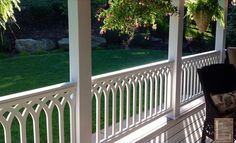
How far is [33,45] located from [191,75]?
586cm

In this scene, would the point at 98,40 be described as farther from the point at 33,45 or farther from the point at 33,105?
the point at 33,105

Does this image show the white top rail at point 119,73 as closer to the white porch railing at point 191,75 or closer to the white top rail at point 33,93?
the white top rail at point 33,93

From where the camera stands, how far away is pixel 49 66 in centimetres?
921

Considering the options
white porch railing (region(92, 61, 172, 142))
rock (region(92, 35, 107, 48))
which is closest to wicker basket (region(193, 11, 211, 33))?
white porch railing (region(92, 61, 172, 142))

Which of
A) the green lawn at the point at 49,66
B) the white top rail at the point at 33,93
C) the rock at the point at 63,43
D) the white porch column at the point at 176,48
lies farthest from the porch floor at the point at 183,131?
the rock at the point at 63,43

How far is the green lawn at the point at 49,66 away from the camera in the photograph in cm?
780

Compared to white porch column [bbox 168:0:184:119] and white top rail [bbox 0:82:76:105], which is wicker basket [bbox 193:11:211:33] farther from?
white top rail [bbox 0:82:76:105]

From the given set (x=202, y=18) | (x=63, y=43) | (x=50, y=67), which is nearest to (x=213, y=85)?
(x=202, y=18)

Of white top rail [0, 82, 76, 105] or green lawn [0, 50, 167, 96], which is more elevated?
white top rail [0, 82, 76, 105]

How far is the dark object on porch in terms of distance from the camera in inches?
129

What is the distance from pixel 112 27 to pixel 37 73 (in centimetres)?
567

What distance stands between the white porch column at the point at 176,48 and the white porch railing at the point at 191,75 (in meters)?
0.30

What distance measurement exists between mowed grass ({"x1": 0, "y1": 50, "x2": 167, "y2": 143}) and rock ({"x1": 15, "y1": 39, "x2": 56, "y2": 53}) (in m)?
0.29

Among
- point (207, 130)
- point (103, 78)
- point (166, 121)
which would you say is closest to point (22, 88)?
point (166, 121)
